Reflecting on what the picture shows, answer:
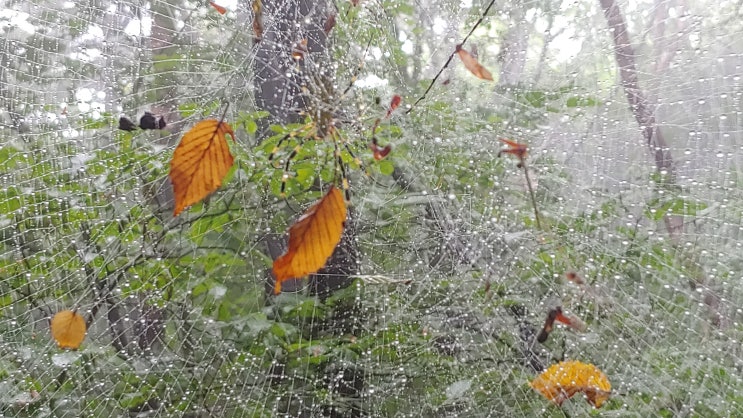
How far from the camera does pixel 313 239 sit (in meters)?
0.62

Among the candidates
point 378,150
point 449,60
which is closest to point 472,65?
point 449,60

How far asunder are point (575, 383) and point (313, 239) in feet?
1.34

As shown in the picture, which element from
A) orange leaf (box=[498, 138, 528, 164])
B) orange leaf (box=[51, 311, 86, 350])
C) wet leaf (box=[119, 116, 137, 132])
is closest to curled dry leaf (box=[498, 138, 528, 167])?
orange leaf (box=[498, 138, 528, 164])

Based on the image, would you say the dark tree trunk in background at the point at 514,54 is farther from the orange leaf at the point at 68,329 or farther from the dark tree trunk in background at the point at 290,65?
the orange leaf at the point at 68,329

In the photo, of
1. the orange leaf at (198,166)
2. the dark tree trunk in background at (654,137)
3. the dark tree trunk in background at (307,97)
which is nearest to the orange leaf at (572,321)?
the dark tree trunk in background at (654,137)

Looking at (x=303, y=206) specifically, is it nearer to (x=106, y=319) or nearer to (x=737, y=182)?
(x=106, y=319)

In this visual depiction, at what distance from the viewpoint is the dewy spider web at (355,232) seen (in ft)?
2.28

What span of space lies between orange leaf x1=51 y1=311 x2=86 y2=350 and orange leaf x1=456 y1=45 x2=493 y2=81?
2.09ft

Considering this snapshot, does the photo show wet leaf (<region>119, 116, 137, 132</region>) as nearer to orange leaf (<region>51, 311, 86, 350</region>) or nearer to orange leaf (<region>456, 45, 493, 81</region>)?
orange leaf (<region>51, 311, 86, 350</region>)

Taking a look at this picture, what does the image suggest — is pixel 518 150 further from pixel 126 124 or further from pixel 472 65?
pixel 126 124

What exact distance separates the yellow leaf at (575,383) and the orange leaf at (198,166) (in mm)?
517

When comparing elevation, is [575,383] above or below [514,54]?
below

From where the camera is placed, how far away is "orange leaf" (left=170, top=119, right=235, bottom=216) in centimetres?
64

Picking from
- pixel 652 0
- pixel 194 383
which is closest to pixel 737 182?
Answer: pixel 652 0
